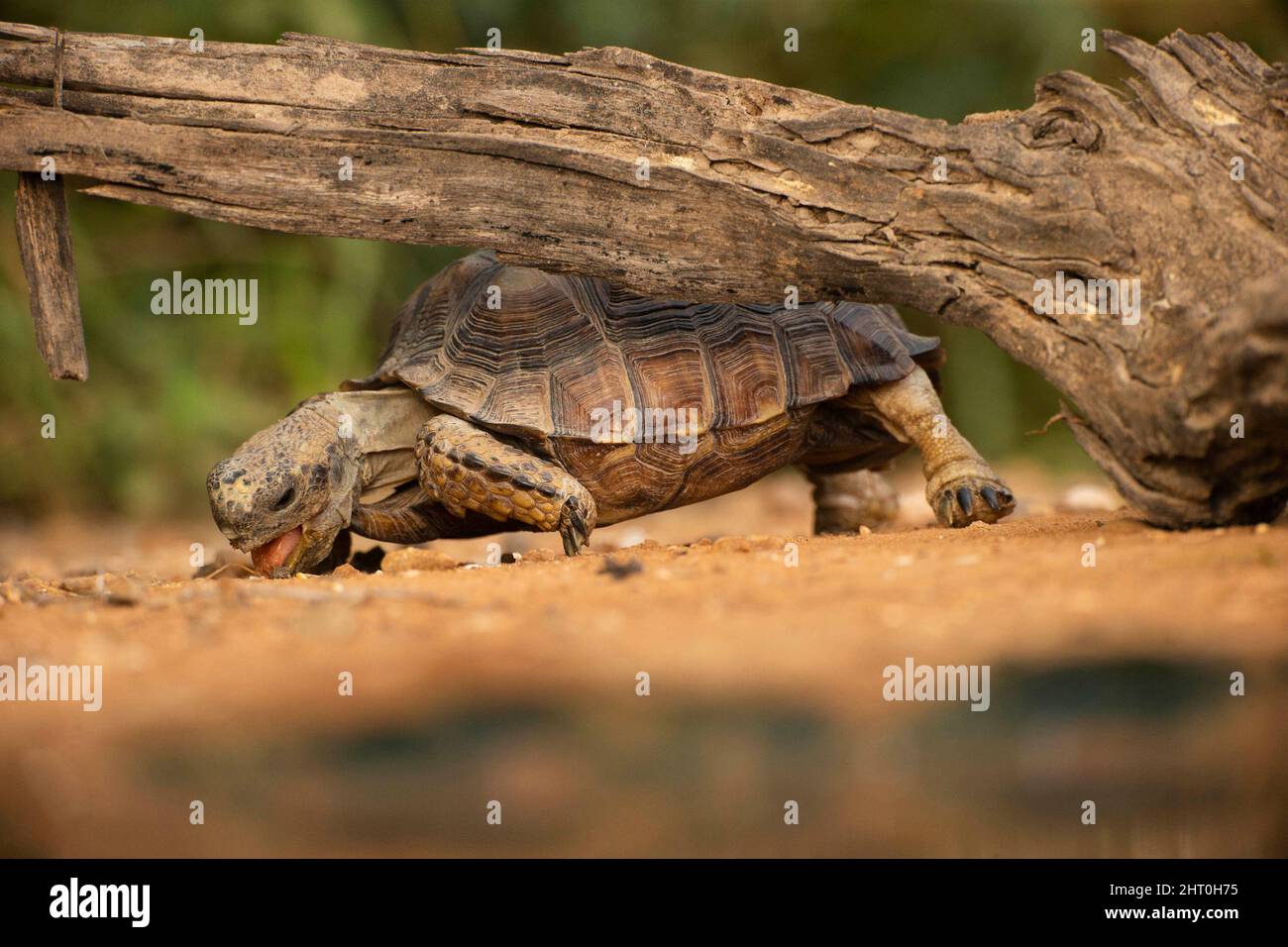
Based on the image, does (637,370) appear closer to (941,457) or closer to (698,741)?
(941,457)

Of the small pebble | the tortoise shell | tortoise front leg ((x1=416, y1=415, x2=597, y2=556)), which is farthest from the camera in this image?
the tortoise shell

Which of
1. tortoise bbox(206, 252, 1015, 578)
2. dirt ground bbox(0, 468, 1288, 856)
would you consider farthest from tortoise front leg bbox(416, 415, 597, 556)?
dirt ground bbox(0, 468, 1288, 856)

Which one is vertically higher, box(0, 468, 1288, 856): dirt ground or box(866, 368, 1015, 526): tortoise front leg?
box(866, 368, 1015, 526): tortoise front leg

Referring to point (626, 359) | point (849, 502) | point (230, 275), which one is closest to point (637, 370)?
point (626, 359)

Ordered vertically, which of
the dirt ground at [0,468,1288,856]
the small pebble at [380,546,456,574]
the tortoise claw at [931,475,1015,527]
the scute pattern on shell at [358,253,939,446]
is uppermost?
the scute pattern on shell at [358,253,939,446]

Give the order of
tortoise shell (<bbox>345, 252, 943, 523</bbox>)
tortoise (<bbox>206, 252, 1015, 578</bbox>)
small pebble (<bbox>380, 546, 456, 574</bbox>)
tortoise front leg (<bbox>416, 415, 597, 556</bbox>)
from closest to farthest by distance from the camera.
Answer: small pebble (<bbox>380, 546, 456, 574</bbox>)
tortoise front leg (<bbox>416, 415, 597, 556</bbox>)
tortoise (<bbox>206, 252, 1015, 578</bbox>)
tortoise shell (<bbox>345, 252, 943, 523</bbox>)

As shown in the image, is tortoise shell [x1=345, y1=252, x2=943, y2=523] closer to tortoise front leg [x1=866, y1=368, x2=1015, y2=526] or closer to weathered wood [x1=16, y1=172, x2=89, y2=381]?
tortoise front leg [x1=866, y1=368, x2=1015, y2=526]
